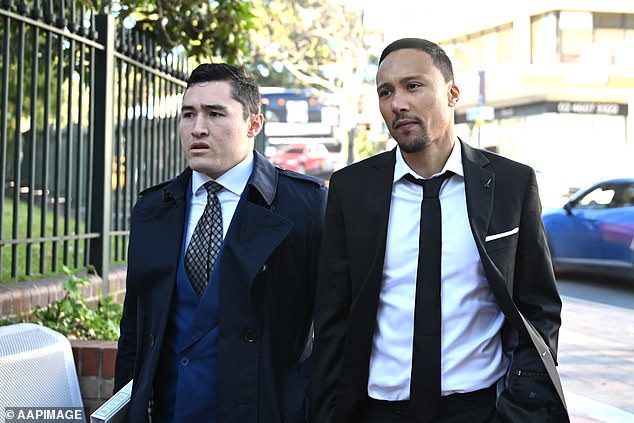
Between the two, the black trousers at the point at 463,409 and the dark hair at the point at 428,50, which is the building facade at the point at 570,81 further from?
the black trousers at the point at 463,409

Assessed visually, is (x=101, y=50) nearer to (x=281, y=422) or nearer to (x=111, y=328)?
(x=111, y=328)

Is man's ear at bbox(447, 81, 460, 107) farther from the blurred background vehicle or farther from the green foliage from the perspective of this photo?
the blurred background vehicle

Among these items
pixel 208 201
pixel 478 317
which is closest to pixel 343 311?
pixel 478 317

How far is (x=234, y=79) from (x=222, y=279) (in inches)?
26.6

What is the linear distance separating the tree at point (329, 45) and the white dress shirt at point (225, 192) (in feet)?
112

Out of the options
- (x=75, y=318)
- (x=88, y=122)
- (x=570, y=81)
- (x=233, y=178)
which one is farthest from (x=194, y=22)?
(x=570, y=81)

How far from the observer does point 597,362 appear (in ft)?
28.5

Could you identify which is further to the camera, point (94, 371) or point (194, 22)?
point (194, 22)

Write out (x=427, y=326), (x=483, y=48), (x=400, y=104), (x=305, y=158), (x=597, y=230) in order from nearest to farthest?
(x=427, y=326), (x=400, y=104), (x=597, y=230), (x=305, y=158), (x=483, y=48)

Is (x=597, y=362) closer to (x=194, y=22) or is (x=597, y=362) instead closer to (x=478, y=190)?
(x=194, y=22)

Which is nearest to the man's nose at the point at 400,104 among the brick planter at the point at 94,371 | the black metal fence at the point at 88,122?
the brick planter at the point at 94,371

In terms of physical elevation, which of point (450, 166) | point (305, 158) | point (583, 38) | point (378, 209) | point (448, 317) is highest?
point (583, 38)

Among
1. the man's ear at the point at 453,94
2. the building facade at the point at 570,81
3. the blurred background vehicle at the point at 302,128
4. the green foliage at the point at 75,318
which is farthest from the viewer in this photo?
the building facade at the point at 570,81

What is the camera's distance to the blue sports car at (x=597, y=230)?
1388cm
